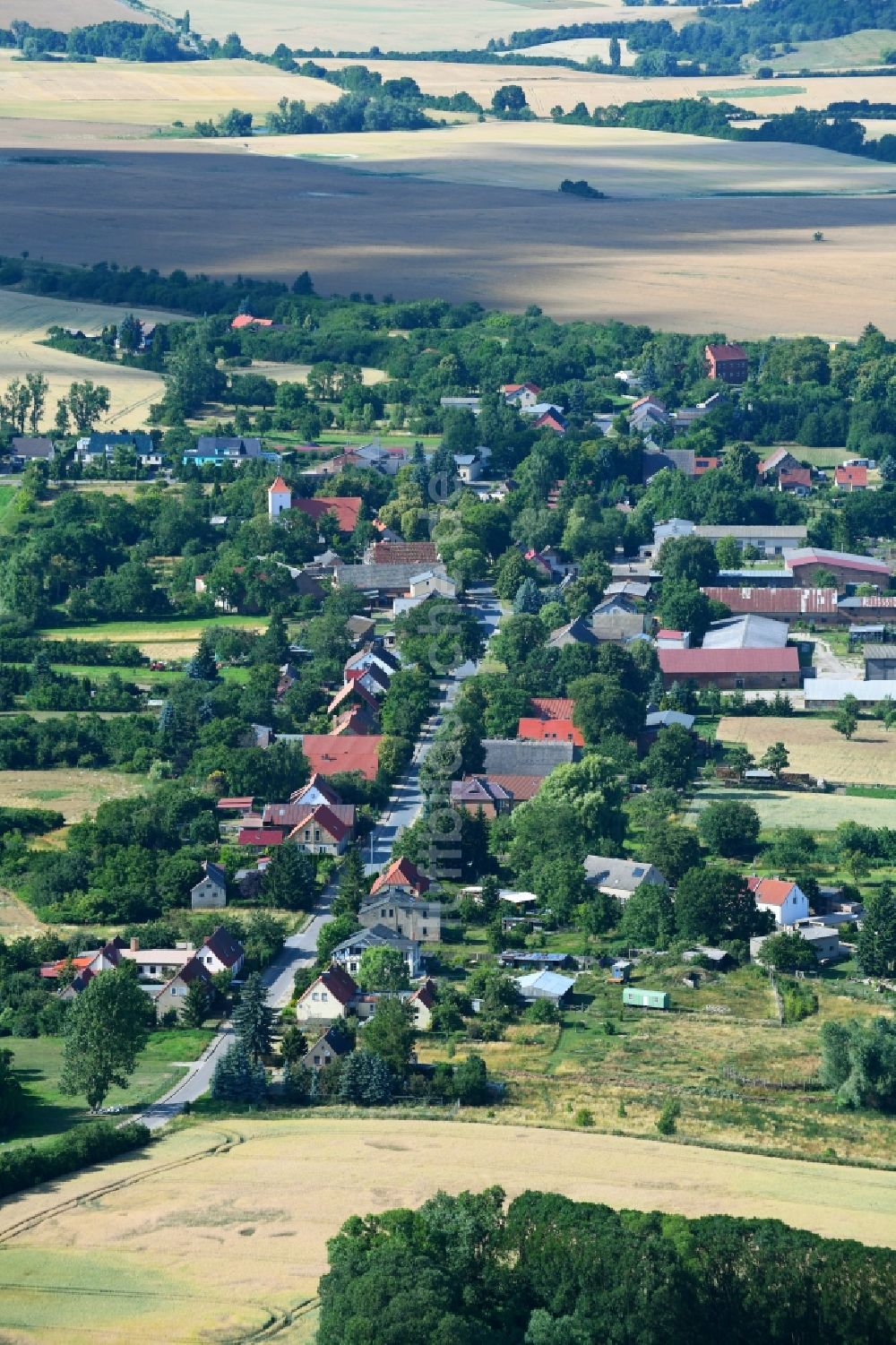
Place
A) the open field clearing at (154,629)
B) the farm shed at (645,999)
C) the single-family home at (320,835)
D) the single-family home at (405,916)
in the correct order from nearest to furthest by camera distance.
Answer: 1. the farm shed at (645,999)
2. the single-family home at (405,916)
3. the single-family home at (320,835)
4. the open field clearing at (154,629)

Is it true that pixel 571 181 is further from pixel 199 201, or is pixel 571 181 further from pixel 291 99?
pixel 291 99

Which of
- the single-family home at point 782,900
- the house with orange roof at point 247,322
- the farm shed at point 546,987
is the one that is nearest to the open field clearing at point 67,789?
the farm shed at point 546,987

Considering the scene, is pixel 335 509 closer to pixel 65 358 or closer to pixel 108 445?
pixel 108 445

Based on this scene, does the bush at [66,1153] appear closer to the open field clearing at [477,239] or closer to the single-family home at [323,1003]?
the single-family home at [323,1003]

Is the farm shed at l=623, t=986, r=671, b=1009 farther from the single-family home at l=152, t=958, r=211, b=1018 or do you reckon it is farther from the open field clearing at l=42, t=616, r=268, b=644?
the open field clearing at l=42, t=616, r=268, b=644

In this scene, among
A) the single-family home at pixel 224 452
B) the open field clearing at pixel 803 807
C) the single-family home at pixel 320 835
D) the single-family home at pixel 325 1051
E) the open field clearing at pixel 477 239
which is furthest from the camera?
the open field clearing at pixel 477 239

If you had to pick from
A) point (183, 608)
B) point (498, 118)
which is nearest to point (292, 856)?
point (183, 608)

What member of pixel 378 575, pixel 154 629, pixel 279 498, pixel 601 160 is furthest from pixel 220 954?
pixel 601 160

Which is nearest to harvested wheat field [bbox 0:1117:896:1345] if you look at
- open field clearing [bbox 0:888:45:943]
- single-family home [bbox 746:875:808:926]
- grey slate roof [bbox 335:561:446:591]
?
open field clearing [bbox 0:888:45:943]
